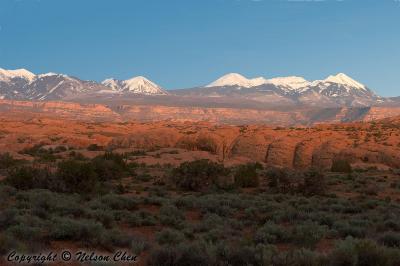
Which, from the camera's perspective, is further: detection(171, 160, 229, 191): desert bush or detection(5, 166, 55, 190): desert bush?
detection(171, 160, 229, 191): desert bush

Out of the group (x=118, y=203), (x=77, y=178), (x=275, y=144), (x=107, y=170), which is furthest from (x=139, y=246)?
(x=275, y=144)

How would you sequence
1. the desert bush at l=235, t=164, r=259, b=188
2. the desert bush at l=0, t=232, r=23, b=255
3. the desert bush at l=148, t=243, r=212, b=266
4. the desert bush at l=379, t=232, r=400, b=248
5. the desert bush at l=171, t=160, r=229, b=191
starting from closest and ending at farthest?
the desert bush at l=148, t=243, r=212, b=266 < the desert bush at l=0, t=232, r=23, b=255 < the desert bush at l=379, t=232, r=400, b=248 < the desert bush at l=171, t=160, r=229, b=191 < the desert bush at l=235, t=164, r=259, b=188

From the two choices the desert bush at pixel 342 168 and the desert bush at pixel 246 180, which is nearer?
the desert bush at pixel 246 180

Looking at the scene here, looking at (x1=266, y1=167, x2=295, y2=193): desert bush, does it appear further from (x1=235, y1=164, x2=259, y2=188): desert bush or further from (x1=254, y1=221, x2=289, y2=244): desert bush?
(x1=254, y1=221, x2=289, y2=244): desert bush

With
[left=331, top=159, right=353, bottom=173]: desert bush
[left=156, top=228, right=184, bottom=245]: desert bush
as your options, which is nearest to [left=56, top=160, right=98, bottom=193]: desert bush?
[left=156, top=228, right=184, bottom=245]: desert bush

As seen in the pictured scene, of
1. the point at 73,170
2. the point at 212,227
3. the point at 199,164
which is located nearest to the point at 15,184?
the point at 73,170

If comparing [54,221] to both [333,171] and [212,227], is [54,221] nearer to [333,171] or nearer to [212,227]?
[212,227]

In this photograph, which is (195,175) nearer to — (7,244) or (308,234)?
(308,234)

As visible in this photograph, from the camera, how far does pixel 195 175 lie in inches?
868

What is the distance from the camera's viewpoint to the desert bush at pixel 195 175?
71.6 ft

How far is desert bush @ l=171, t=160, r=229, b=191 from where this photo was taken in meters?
21.8

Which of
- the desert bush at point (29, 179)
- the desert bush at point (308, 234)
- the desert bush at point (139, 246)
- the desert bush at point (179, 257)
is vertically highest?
the desert bush at point (179, 257)

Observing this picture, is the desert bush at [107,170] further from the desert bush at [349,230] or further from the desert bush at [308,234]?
the desert bush at [349,230]

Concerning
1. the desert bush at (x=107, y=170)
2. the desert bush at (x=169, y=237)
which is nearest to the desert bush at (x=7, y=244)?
the desert bush at (x=169, y=237)
